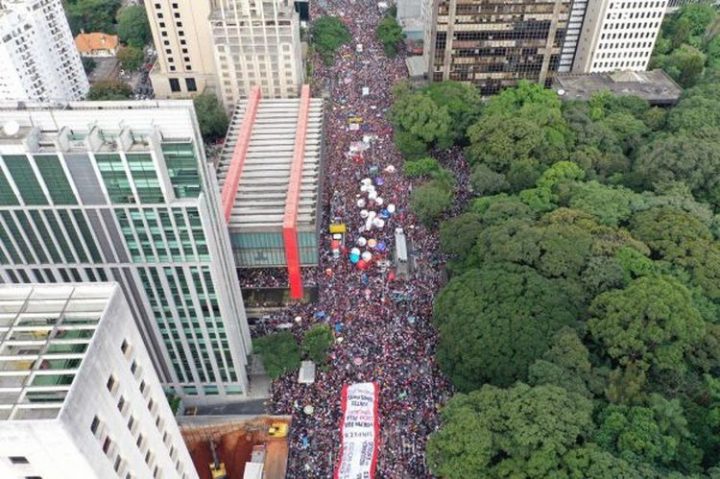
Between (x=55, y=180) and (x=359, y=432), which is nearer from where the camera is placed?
(x=55, y=180)

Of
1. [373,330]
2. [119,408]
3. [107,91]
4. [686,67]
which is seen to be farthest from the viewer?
[686,67]

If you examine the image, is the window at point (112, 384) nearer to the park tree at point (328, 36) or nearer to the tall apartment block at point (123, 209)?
the tall apartment block at point (123, 209)

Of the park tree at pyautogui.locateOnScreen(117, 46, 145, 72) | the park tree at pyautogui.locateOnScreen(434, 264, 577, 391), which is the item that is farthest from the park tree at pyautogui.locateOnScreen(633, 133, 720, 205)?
the park tree at pyautogui.locateOnScreen(117, 46, 145, 72)

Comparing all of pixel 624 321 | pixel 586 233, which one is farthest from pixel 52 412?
pixel 586 233

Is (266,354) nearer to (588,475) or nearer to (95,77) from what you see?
(588,475)

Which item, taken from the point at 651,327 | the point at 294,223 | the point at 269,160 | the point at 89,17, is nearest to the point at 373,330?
the point at 294,223

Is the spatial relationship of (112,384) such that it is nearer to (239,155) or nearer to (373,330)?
(373,330)

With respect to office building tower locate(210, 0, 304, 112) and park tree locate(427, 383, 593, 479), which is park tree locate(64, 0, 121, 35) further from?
park tree locate(427, 383, 593, 479)
